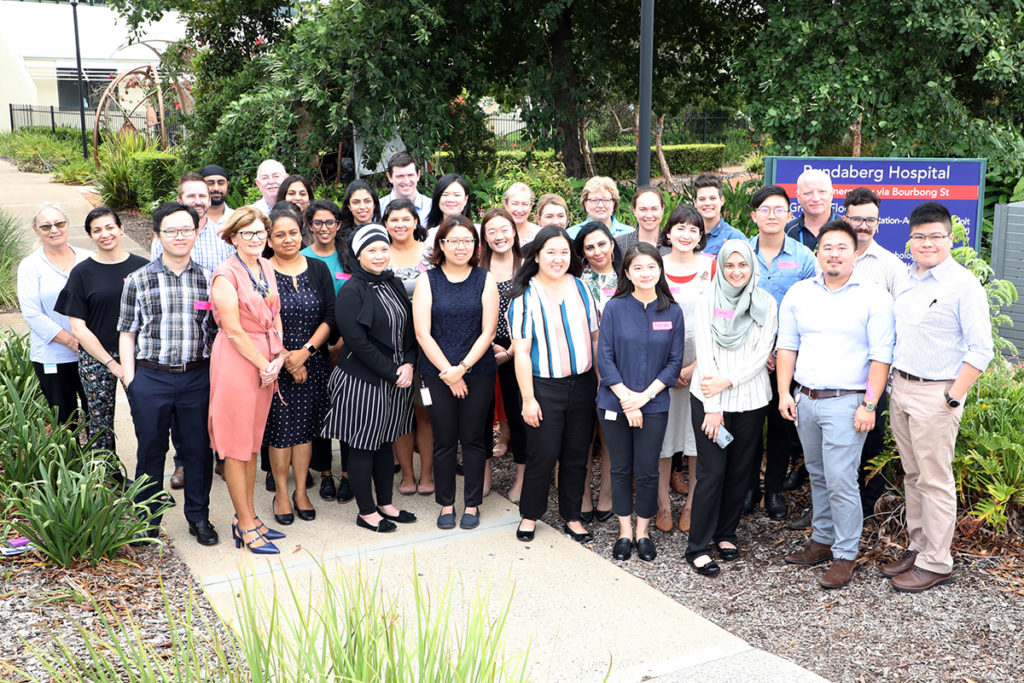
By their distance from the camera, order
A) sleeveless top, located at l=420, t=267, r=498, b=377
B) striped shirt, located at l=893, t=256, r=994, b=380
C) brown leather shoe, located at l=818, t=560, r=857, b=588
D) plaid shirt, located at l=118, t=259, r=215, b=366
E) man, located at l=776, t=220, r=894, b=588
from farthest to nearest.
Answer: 1. sleeveless top, located at l=420, t=267, r=498, b=377
2. plaid shirt, located at l=118, t=259, r=215, b=366
3. brown leather shoe, located at l=818, t=560, r=857, b=588
4. man, located at l=776, t=220, r=894, b=588
5. striped shirt, located at l=893, t=256, r=994, b=380

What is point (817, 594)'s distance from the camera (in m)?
4.80

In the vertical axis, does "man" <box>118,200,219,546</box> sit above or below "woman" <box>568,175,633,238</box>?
below

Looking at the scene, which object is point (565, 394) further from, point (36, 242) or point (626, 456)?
point (36, 242)

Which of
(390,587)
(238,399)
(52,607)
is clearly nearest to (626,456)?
(390,587)

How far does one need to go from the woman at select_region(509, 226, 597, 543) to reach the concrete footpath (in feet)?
0.98

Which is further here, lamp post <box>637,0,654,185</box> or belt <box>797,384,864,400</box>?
lamp post <box>637,0,654,185</box>

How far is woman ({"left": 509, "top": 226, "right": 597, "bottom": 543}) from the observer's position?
5.27 m

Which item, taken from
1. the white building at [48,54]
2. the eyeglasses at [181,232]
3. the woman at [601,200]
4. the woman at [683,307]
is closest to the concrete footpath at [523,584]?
the woman at [683,307]

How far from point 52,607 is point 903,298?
4.28m

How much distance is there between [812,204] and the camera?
576 cm

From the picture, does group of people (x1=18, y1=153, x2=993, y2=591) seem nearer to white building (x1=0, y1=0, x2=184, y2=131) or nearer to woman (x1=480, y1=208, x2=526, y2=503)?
woman (x1=480, y1=208, x2=526, y2=503)

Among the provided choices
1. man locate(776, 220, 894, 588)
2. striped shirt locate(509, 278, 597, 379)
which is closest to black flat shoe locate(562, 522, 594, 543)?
striped shirt locate(509, 278, 597, 379)

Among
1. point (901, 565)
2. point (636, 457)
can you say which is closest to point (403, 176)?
point (636, 457)

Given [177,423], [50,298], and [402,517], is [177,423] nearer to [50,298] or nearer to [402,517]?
[50,298]
